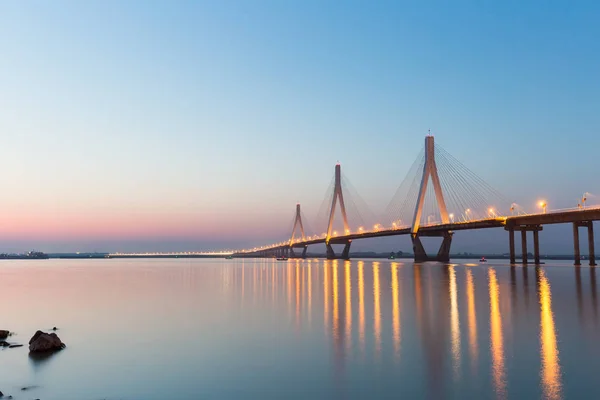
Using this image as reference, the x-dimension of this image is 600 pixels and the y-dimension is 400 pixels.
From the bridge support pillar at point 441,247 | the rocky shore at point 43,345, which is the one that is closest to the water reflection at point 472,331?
the rocky shore at point 43,345

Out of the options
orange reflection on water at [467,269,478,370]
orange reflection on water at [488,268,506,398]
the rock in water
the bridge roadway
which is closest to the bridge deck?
the bridge roadway

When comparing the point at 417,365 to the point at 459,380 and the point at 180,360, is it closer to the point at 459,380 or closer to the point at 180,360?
the point at 459,380

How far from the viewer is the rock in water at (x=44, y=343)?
15586mm

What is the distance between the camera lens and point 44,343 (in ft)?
51.7

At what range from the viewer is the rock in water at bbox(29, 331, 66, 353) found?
15586mm

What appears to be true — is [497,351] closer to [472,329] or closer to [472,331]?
[472,331]

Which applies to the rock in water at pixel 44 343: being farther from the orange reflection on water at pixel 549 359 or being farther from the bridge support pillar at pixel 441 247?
the bridge support pillar at pixel 441 247

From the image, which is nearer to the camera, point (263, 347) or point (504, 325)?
point (263, 347)

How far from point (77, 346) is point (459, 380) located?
41.4 feet

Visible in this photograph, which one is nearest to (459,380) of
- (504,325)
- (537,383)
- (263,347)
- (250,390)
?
(537,383)

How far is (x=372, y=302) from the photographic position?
94.0 ft

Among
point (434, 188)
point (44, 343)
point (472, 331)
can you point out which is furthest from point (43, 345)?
point (434, 188)

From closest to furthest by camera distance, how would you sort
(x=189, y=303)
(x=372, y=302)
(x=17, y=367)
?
(x=17, y=367) → (x=372, y=302) → (x=189, y=303)

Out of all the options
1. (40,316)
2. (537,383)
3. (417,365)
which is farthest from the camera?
(40,316)
